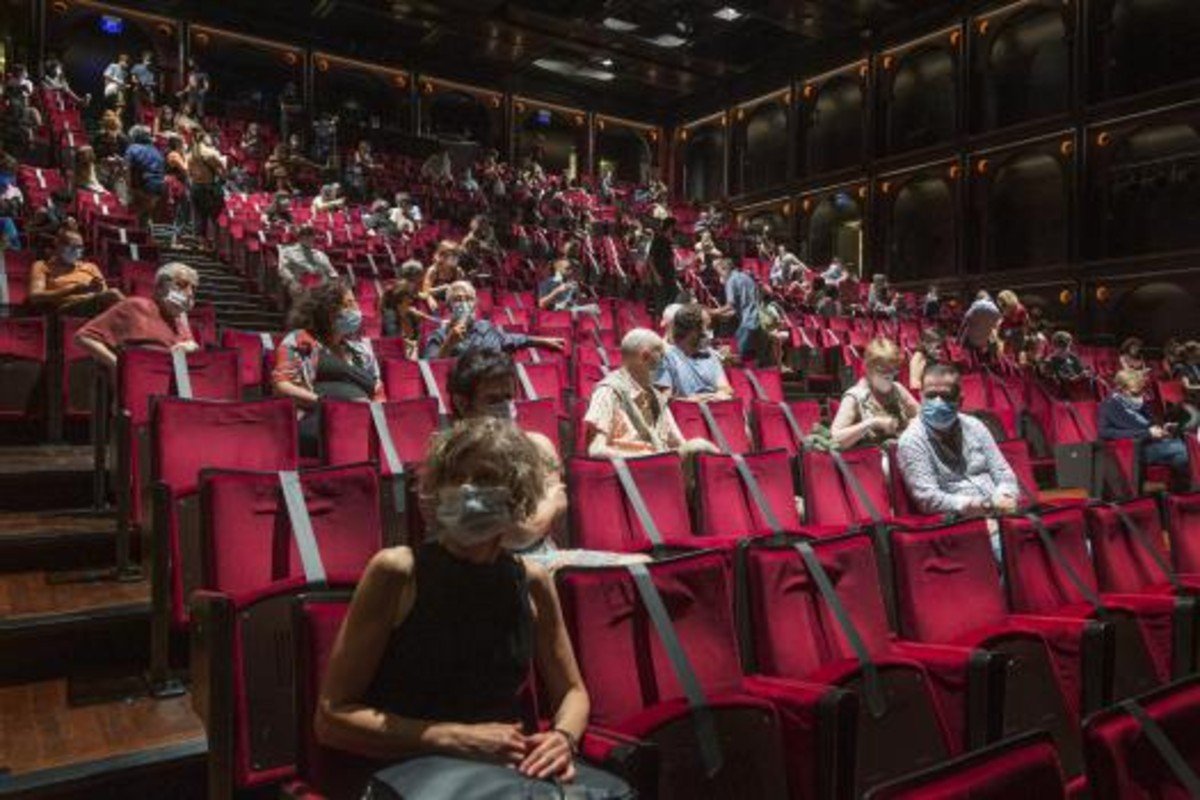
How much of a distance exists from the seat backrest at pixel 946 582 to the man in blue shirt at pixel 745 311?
114 inches

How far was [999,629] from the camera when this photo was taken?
69.5 inches

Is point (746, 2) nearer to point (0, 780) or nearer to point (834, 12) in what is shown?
point (834, 12)

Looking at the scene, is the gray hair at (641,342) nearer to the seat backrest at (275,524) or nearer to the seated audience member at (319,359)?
the seated audience member at (319,359)

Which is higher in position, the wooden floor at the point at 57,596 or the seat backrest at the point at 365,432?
the seat backrest at the point at 365,432

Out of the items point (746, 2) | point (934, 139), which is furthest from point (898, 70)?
point (746, 2)

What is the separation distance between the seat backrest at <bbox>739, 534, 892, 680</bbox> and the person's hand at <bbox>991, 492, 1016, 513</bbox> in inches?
37.4

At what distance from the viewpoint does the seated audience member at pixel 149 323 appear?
2738mm

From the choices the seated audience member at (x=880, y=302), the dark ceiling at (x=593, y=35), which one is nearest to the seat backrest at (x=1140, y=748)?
the seated audience member at (x=880, y=302)

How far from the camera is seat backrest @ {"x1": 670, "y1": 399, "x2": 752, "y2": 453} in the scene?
10.00 ft

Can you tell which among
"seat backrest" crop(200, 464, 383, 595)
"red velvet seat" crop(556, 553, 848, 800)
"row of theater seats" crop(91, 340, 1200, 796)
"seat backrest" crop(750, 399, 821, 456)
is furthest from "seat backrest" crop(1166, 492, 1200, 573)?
"seat backrest" crop(200, 464, 383, 595)

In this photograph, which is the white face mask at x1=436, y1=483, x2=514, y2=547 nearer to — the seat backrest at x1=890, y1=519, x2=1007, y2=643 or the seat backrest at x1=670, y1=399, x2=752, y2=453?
the seat backrest at x1=890, y1=519, x2=1007, y2=643

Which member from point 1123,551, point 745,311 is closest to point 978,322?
point 745,311

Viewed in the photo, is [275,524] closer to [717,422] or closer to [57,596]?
[57,596]

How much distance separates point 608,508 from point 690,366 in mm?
1347
